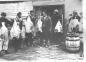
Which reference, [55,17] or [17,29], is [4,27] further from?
[55,17]

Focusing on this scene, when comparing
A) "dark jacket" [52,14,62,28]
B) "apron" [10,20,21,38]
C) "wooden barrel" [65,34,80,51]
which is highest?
"dark jacket" [52,14,62,28]

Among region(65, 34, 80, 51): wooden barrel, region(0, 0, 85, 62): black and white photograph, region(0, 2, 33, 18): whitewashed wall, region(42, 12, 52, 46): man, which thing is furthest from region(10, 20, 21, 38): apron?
region(65, 34, 80, 51): wooden barrel

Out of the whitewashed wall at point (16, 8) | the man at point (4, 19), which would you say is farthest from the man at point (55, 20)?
the man at point (4, 19)

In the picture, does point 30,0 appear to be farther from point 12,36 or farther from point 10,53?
point 10,53

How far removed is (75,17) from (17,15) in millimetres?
627

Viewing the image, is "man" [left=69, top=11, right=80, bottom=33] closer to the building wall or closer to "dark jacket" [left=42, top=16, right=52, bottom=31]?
the building wall

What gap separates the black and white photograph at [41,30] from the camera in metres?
1.82

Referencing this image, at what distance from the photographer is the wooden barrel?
1799mm

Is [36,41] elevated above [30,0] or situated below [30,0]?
below

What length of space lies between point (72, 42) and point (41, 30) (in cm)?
36

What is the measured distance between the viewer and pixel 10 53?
1854mm

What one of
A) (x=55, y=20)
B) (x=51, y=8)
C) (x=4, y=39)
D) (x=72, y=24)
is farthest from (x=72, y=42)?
(x=4, y=39)

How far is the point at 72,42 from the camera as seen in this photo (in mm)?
1799

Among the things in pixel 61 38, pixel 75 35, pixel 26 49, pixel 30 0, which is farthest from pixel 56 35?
pixel 30 0
